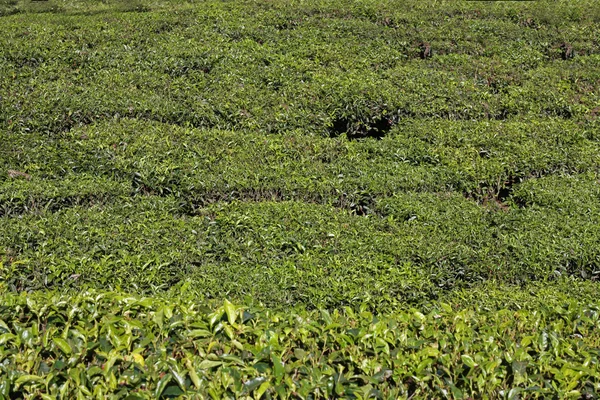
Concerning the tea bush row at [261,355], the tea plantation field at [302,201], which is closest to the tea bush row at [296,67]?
the tea plantation field at [302,201]

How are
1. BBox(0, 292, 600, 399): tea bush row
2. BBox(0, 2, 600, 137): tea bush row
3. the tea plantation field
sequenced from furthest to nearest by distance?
BBox(0, 2, 600, 137): tea bush row → the tea plantation field → BBox(0, 292, 600, 399): tea bush row

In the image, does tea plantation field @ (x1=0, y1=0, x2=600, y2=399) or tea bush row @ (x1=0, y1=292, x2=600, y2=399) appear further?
tea plantation field @ (x1=0, y1=0, x2=600, y2=399)

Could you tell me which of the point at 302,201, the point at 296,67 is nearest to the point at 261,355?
the point at 302,201

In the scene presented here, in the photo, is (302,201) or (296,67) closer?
(302,201)

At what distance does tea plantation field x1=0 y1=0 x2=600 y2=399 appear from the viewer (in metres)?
4.15

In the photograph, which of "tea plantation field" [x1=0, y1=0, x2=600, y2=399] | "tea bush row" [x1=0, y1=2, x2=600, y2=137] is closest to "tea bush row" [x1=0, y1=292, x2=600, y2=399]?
"tea plantation field" [x1=0, y1=0, x2=600, y2=399]

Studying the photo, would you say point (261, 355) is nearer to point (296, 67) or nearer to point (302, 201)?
point (302, 201)

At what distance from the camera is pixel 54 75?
33.9ft

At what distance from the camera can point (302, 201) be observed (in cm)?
795

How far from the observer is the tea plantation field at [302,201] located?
13.6 feet

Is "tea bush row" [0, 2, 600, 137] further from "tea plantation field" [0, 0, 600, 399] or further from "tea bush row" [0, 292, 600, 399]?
"tea bush row" [0, 292, 600, 399]

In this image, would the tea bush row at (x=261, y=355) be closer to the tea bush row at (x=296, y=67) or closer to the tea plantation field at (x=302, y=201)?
the tea plantation field at (x=302, y=201)

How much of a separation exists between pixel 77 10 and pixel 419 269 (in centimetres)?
1052

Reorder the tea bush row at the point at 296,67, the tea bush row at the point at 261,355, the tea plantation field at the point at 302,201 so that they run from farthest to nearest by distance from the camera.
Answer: the tea bush row at the point at 296,67 → the tea plantation field at the point at 302,201 → the tea bush row at the point at 261,355
